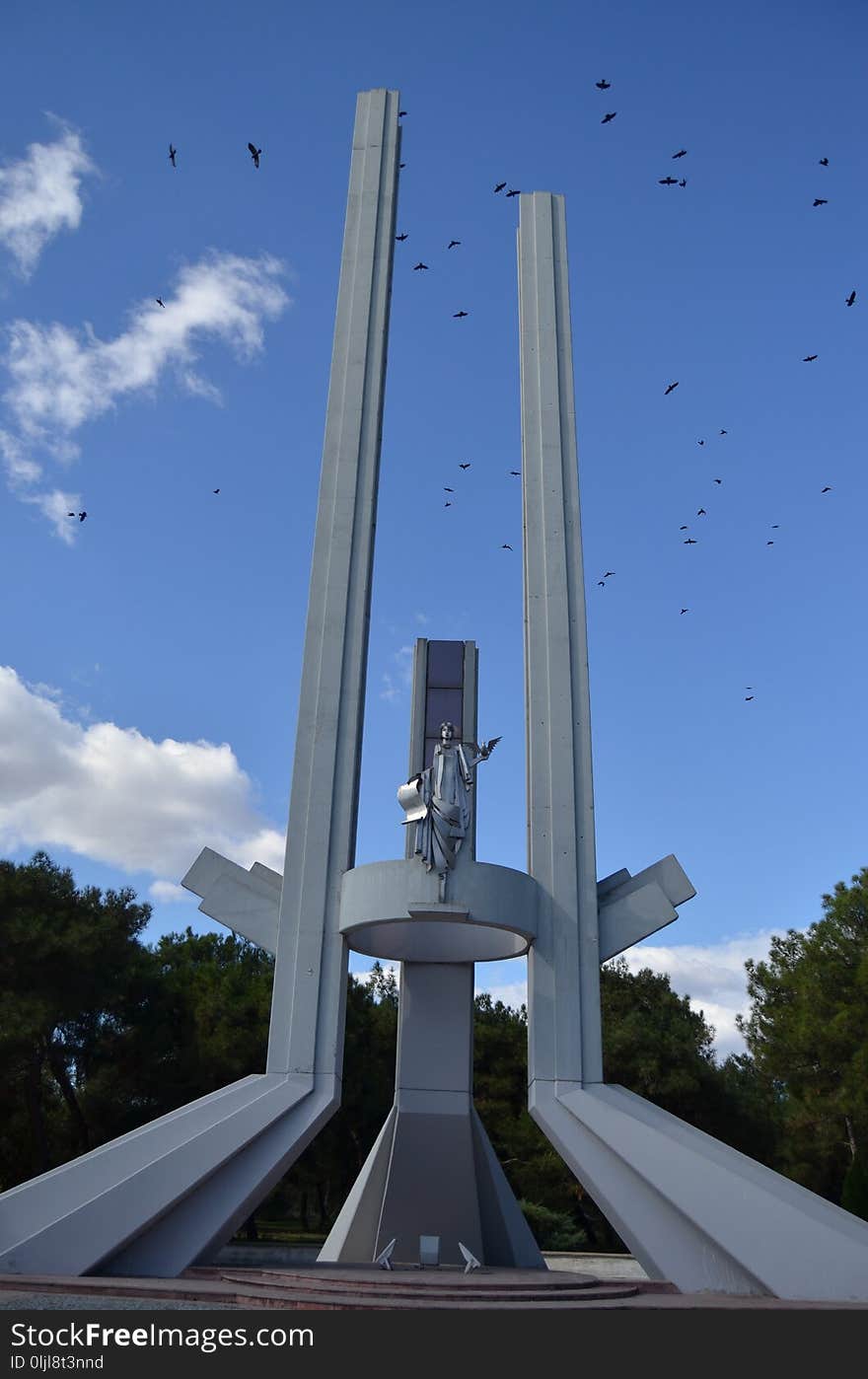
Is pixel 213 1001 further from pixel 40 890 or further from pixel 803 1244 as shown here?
pixel 803 1244

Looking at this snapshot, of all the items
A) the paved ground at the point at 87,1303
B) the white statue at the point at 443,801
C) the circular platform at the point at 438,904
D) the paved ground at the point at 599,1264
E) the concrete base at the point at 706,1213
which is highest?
the white statue at the point at 443,801

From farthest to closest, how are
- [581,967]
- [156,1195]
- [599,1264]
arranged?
[599,1264] < [581,967] < [156,1195]

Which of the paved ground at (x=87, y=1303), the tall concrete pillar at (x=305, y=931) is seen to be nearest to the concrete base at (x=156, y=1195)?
the tall concrete pillar at (x=305, y=931)

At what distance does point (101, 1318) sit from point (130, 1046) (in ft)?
65.9

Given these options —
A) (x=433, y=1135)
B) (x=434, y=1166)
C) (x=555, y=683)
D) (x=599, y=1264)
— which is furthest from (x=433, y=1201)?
(x=599, y=1264)

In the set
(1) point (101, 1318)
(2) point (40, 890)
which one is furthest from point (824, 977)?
(1) point (101, 1318)

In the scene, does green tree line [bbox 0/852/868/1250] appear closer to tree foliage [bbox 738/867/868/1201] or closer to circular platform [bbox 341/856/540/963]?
tree foliage [bbox 738/867/868/1201]

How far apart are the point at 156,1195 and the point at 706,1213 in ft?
16.8

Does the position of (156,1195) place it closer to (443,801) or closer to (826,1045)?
(443,801)

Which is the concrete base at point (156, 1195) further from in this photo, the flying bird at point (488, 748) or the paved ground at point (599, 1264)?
the paved ground at point (599, 1264)

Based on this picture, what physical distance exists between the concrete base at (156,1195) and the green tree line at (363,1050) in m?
11.1

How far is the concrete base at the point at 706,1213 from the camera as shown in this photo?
956cm

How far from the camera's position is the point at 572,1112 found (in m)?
12.9

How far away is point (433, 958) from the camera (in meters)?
15.8
